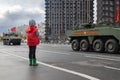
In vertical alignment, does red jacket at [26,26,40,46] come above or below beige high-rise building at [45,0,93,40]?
below

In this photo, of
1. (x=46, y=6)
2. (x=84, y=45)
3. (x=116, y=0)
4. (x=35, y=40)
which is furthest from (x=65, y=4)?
(x=35, y=40)

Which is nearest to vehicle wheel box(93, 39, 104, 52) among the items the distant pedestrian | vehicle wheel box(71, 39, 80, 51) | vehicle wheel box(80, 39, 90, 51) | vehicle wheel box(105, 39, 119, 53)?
vehicle wheel box(105, 39, 119, 53)

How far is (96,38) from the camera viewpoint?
2494cm

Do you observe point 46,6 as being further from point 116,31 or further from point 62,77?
point 62,77

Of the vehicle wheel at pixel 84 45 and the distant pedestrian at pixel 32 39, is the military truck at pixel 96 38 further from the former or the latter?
the distant pedestrian at pixel 32 39

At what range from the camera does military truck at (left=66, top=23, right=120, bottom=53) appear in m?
22.8

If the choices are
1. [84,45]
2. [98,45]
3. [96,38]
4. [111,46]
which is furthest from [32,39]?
[84,45]

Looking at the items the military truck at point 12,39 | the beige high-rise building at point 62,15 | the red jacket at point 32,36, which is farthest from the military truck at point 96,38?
the beige high-rise building at point 62,15

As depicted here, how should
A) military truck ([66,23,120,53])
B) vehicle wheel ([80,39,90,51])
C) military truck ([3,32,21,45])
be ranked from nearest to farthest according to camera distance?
military truck ([66,23,120,53]) → vehicle wheel ([80,39,90,51]) → military truck ([3,32,21,45])

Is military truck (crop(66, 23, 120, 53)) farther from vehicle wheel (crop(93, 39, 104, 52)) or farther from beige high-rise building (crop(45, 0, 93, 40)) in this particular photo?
beige high-rise building (crop(45, 0, 93, 40))

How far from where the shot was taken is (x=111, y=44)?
2300 cm

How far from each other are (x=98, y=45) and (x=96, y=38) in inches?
29.6

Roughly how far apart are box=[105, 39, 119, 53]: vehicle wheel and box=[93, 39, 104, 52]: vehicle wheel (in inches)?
21.7

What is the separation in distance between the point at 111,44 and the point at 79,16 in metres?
63.0
